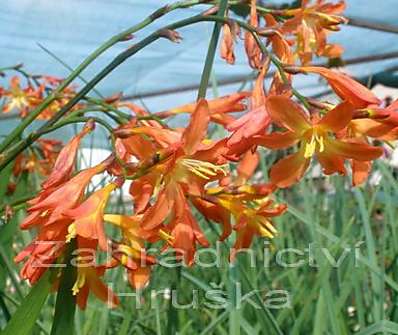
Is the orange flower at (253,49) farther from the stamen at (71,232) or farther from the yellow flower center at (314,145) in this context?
the stamen at (71,232)

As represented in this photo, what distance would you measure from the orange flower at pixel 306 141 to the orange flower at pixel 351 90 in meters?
0.02

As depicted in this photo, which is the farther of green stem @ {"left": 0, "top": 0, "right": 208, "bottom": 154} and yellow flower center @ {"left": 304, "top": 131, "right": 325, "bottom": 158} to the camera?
green stem @ {"left": 0, "top": 0, "right": 208, "bottom": 154}

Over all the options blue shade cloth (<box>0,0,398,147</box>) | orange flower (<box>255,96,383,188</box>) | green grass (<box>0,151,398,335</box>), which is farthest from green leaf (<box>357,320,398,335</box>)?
blue shade cloth (<box>0,0,398,147</box>)

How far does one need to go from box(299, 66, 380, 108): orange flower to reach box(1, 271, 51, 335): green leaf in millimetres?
265

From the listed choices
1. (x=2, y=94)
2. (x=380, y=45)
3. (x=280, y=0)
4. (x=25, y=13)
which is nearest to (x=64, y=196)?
(x=2, y=94)

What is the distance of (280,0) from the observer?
3.67 meters

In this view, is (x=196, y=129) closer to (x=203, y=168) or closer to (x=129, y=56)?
(x=203, y=168)

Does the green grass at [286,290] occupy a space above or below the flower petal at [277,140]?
below

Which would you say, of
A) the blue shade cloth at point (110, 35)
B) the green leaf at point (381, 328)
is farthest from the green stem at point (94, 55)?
the blue shade cloth at point (110, 35)

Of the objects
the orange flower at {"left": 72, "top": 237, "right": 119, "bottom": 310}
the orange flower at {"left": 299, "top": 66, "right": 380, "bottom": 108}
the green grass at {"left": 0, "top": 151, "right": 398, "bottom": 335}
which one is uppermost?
the orange flower at {"left": 299, "top": 66, "right": 380, "bottom": 108}

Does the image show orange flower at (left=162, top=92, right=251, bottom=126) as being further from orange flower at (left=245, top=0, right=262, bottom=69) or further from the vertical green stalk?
the vertical green stalk

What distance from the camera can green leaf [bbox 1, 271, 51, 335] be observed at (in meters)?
0.68

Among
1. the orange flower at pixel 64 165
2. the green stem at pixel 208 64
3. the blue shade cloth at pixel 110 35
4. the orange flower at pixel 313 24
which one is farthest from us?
the blue shade cloth at pixel 110 35

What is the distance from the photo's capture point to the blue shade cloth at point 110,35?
13.6 ft
